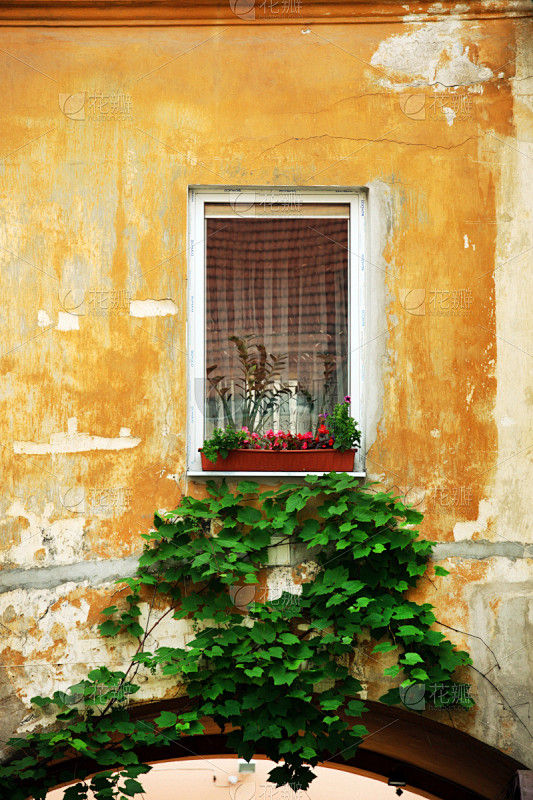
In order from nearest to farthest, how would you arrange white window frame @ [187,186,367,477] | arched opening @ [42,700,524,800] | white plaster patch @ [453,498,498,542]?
arched opening @ [42,700,524,800] < white plaster patch @ [453,498,498,542] < white window frame @ [187,186,367,477]

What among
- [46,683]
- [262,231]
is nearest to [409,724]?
[46,683]

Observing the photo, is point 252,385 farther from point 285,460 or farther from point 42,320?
point 42,320

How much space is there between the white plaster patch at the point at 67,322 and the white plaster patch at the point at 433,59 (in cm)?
239

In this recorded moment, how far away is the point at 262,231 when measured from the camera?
4543mm

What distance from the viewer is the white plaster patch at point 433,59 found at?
A: 4.42 m

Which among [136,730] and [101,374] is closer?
[136,730]

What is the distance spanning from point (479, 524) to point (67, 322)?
2.74 meters

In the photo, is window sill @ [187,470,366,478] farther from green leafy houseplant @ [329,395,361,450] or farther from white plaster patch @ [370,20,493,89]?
white plaster patch @ [370,20,493,89]

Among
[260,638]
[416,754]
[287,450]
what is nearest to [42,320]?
[287,450]

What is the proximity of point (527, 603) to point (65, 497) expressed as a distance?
2801mm

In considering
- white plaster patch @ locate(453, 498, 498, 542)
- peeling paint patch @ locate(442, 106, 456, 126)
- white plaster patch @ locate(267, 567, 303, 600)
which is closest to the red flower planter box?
white plaster patch @ locate(267, 567, 303, 600)

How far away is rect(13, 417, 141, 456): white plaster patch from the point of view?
4312 millimetres

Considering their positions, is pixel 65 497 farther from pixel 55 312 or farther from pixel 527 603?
pixel 527 603

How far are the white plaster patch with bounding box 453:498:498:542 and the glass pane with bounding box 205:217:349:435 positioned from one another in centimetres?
105
